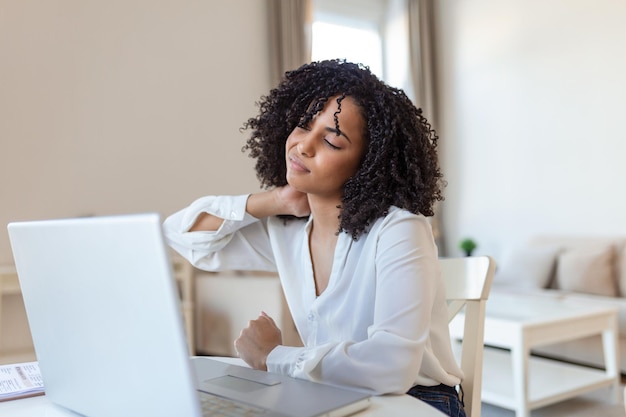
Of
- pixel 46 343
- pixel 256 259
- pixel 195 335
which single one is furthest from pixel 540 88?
pixel 46 343

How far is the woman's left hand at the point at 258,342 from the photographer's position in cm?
96

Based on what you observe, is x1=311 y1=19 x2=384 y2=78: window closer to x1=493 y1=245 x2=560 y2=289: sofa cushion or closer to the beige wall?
the beige wall

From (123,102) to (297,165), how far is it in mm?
2908

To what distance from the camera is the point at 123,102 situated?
12.0 ft

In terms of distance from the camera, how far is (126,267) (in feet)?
1.81

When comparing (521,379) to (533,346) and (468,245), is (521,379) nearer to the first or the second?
(533,346)

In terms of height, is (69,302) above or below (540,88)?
below

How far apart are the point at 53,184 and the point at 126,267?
3167 mm

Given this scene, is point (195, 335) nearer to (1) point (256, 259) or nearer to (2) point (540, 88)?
(1) point (256, 259)

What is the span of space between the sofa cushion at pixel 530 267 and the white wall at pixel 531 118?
1.24 ft

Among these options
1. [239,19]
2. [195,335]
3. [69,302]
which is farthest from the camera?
[239,19]

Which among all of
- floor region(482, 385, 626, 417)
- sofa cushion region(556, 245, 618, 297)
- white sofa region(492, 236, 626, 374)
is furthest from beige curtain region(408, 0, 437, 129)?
floor region(482, 385, 626, 417)

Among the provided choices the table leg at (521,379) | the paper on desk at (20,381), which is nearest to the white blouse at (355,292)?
the paper on desk at (20,381)

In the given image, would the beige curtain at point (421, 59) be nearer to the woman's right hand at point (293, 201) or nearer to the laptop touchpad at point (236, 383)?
the woman's right hand at point (293, 201)
